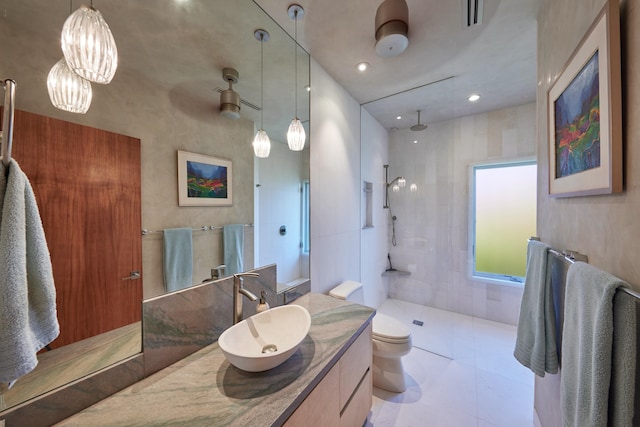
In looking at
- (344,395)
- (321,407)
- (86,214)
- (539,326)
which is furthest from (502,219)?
(86,214)

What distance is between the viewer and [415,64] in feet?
6.43

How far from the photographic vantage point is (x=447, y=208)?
9.89 ft

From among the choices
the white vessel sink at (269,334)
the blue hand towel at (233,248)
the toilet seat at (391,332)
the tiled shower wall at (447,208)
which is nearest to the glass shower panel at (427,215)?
the tiled shower wall at (447,208)

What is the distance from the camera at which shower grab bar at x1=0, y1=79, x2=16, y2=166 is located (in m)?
0.59

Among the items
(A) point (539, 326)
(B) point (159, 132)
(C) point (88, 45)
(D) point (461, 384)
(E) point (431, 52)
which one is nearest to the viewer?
(C) point (88, 45)

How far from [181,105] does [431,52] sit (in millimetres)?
1902

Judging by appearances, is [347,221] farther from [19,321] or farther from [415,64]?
[19,321]

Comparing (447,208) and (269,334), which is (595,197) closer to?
(269,334)

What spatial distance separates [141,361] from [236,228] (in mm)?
696

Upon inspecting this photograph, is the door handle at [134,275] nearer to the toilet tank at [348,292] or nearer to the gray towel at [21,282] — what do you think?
the gray towel at [21,282]

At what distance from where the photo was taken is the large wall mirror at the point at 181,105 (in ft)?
2.29

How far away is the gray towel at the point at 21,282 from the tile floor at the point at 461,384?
1.86m

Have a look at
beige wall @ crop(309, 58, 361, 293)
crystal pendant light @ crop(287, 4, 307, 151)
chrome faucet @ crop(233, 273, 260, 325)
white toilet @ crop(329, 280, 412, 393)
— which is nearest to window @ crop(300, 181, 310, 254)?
beige wall @ crop(309, 58, 361, 293)

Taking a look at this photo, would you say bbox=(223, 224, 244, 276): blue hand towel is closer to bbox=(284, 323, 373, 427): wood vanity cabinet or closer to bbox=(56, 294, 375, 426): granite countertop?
bbox=(56, 294, 375, 426): granite countertop
